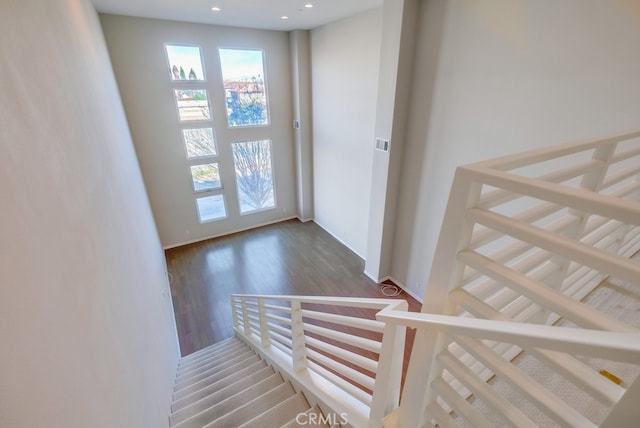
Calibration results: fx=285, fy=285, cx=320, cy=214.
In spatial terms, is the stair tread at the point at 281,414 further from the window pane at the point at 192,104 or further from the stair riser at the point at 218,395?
the window pane at the point at 192,104

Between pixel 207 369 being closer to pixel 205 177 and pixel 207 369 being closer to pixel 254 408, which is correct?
pixel 254 408

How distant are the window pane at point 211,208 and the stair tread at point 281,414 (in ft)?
17.3

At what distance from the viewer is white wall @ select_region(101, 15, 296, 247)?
483cm

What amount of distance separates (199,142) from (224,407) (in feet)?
16.7

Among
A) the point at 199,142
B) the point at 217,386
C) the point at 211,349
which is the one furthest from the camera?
the point at 199,142

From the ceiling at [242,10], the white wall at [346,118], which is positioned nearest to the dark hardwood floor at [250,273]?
the white wall at [346,118]

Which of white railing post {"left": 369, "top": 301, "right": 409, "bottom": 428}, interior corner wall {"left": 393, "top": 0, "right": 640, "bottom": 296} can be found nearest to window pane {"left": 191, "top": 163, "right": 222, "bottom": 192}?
interior corner wall {"left": 393, "top": 0, "right": 640, "bottom": 296}

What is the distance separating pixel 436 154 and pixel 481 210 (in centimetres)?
328

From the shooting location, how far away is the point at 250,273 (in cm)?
544

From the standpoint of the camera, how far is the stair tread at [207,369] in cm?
293

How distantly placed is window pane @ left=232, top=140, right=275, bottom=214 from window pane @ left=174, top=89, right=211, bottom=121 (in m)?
0.88

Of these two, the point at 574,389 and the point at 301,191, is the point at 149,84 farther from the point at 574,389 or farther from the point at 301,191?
the point at 574,389

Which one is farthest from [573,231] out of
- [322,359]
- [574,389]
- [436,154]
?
[436,154]

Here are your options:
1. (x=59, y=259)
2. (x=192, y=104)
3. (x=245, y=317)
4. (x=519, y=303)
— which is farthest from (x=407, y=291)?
(x=192, y=104)
